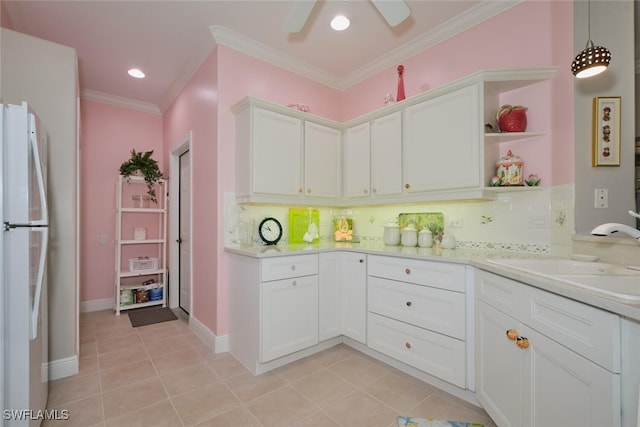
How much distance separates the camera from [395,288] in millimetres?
2166

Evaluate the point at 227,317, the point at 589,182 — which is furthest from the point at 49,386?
the point at 589,182

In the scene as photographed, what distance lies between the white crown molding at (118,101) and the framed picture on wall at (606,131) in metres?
4.87

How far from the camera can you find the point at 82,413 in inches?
68.7

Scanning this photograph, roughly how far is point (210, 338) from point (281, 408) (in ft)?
3.78

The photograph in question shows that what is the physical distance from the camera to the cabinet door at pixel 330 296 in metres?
2.47

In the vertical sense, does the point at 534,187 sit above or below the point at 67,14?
below

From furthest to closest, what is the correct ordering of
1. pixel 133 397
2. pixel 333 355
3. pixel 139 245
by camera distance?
pixel 139 245
pixel 333 355
pixel 133 397

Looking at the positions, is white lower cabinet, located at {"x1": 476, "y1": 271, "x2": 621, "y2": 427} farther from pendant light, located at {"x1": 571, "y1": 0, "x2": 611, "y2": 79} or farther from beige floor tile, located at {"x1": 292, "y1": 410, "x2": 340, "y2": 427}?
pendant light, located at {"x1": 571, "y1": 0, "x2": 611, "y2": 79}

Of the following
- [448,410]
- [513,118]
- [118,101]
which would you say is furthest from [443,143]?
[118,101]

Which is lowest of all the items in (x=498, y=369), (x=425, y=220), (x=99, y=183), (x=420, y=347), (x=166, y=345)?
(x=166, y=345)

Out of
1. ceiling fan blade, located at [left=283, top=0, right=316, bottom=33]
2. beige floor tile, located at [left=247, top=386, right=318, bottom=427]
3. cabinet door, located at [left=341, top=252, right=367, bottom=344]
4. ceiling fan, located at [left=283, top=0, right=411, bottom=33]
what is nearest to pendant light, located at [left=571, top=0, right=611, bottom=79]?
ceiling fan, located at [left=283, top=0, right=411, bottom=33]

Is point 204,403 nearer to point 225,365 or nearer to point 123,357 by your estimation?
point 225,365

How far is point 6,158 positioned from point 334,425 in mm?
2140

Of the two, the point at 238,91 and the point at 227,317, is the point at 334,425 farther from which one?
the point at 238,91
